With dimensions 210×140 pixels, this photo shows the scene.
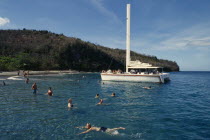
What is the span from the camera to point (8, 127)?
35.2 feet

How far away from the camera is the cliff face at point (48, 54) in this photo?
279ft

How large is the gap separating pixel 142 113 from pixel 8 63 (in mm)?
69405

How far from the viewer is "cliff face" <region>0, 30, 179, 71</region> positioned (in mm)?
84938

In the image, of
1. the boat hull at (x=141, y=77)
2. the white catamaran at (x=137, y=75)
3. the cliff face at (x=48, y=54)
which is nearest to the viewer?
the boat hull at (x=141, y=77)

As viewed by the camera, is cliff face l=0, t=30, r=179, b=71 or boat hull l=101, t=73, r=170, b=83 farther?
cliff face l=0, t=30, r=179, b=71

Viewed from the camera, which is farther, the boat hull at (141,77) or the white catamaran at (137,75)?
the white catamaran at (137,75)

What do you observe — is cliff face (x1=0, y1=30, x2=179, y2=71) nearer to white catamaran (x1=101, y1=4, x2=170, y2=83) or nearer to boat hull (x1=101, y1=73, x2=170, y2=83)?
white catamaran (x1=101, y1=4, x2=170, y2=83)

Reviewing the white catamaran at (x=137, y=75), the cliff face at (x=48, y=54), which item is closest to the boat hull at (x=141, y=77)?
the white catamaran at (x=137, y=75)

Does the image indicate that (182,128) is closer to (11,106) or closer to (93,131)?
(93,131)

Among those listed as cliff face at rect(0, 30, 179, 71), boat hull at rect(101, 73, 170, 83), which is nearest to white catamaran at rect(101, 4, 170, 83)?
boat hull at rect(101, 73, 170, 83)

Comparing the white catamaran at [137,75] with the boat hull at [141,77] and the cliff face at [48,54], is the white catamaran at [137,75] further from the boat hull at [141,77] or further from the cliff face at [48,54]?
the cliff face at [48,54]

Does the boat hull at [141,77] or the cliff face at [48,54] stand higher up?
the cliff face at [48,54]

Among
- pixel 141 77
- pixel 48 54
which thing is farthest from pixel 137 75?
pixel 48 54

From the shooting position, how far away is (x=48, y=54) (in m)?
107
